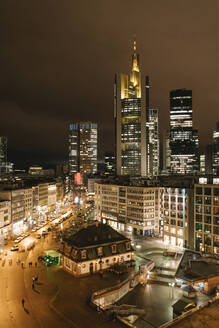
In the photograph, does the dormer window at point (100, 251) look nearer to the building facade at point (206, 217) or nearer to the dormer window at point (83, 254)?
the dormer window at point (83, 254)

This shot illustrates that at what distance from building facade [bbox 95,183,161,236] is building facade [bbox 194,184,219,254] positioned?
79.3 feet

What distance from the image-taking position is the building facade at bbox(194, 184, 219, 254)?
71.4 metres

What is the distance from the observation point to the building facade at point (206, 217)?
2812 inches

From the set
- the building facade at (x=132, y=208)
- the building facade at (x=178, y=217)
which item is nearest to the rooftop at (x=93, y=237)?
the building facade at (x=178, y=217)

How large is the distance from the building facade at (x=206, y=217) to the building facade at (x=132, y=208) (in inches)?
952

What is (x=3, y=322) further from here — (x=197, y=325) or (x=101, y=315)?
(x=197, y=325)

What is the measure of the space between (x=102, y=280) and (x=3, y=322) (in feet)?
64.9

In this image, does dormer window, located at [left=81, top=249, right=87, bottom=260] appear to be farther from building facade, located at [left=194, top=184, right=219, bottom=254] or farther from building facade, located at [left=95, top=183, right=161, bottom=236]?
building facade, located at [left=95, top=183, right=161, bottom=236]

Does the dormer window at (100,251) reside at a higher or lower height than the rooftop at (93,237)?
lower

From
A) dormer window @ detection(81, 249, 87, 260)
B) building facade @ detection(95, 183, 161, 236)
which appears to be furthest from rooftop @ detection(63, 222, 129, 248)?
building facade @ detection(95, 183, 161, 236)

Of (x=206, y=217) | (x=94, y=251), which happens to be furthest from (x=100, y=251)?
(x=206, y=217)

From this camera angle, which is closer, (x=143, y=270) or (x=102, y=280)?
(x=102, y=280)

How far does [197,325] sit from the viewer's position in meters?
26.4

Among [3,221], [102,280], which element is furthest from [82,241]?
[3,221]
